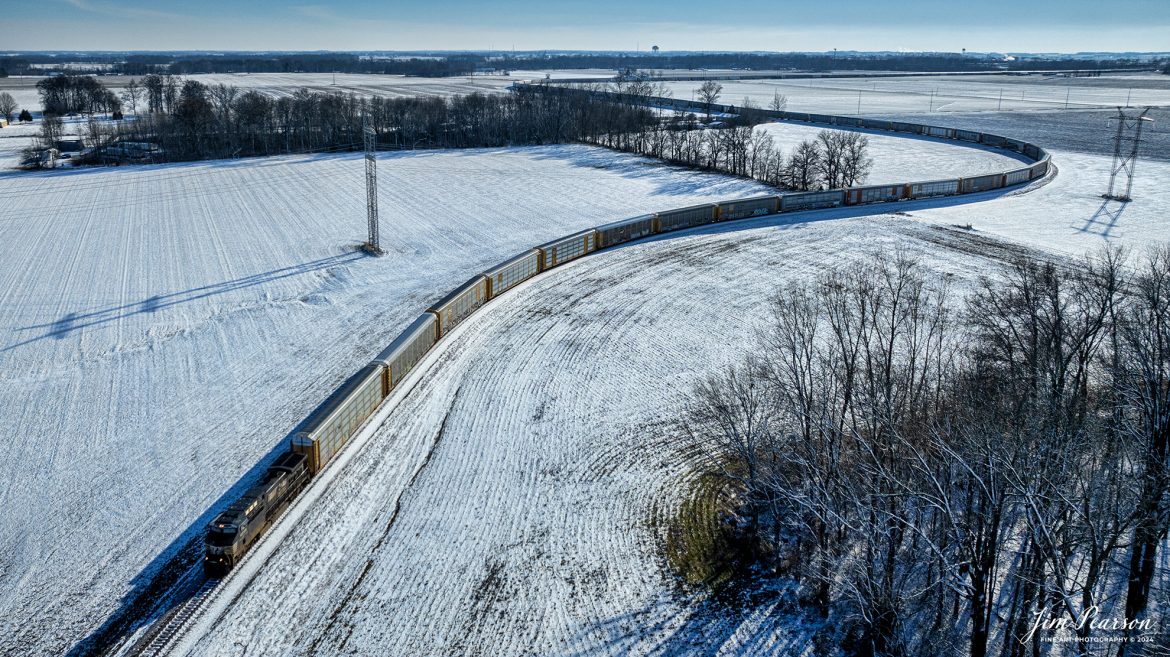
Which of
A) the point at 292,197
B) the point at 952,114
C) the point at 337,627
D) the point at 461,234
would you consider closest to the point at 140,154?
the point at 292,197

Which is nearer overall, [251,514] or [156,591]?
[156,591]

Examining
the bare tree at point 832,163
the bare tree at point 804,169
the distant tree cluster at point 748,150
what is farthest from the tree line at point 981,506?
the distant tree cluster at point 748,150

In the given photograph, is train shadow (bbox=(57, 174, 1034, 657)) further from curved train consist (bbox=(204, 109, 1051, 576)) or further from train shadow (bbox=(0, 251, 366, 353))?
train shadow (bbox=(0, 251, 366, 353))

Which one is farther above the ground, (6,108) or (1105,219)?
(6,108)

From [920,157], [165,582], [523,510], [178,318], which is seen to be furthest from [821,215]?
[165,582]

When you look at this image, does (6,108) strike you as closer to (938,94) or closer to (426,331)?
(426,331)

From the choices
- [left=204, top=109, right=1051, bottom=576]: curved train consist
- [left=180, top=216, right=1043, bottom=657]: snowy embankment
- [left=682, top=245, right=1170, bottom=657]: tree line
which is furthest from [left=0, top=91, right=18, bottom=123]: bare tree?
[left=682, top=245, right=1170, bottom=657]: tree line

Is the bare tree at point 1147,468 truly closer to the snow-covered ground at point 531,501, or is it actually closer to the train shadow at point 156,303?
the snow-covered ground at point 531,501
